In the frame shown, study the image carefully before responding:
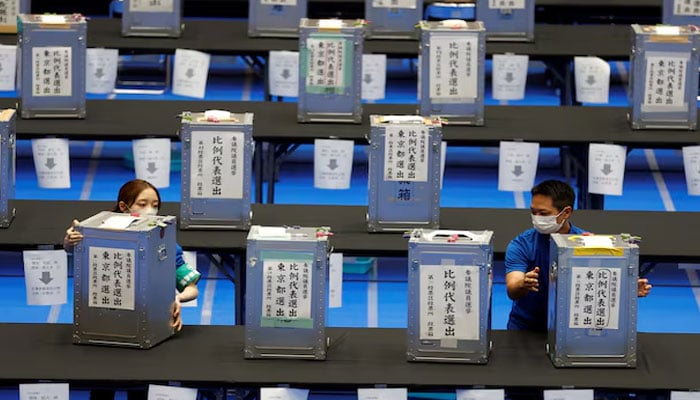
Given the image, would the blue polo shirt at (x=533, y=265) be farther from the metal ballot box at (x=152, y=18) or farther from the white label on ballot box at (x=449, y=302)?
the metal ballot box at (x=152, y=18)

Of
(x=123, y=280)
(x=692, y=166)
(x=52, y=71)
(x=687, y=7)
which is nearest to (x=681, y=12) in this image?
(x=687, y=7)

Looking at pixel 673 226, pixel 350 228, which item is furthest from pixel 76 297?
pixel 673 226

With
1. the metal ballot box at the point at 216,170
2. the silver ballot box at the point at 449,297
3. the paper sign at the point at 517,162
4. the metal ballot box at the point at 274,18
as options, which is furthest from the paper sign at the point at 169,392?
the metal ballot box at the point at 274,18

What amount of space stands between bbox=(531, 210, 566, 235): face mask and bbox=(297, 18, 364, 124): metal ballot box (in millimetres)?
2303

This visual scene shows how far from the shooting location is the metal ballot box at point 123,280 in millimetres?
6250

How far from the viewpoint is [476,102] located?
904cm

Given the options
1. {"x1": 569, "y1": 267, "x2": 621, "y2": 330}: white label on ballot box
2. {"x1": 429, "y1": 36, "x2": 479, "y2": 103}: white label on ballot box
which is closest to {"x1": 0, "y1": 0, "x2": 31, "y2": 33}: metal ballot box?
{"x1": 429, "y1": 36, "x2": 479, "y2": 103}: white label on ballot box

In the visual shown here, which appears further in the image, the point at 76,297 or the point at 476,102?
the point at 476,102

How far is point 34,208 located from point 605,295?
120 inches

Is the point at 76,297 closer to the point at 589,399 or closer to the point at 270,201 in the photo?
the point at 589,399

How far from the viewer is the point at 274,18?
10547mm

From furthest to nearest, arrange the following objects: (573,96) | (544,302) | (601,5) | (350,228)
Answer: (601,5), (573,96), (350,228), (544,302)

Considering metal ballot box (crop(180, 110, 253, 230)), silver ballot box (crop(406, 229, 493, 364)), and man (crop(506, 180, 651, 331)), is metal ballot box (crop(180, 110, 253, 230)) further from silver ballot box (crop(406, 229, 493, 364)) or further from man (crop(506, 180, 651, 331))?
silver ballot box (crop(406, 229, 493, 364))

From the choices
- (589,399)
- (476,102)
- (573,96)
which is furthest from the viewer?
(573,96)
